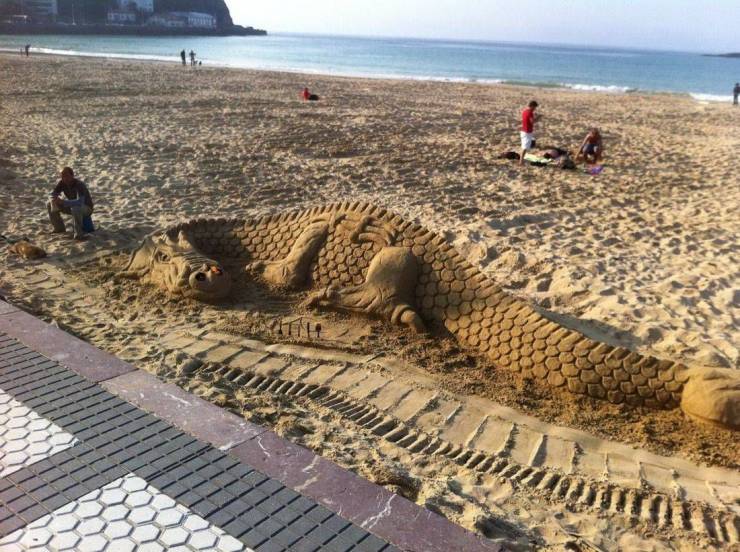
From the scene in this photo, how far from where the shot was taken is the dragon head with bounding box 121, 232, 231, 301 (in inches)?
234

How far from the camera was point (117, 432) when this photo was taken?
144 inches

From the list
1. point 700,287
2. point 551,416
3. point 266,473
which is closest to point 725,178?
point 700,287

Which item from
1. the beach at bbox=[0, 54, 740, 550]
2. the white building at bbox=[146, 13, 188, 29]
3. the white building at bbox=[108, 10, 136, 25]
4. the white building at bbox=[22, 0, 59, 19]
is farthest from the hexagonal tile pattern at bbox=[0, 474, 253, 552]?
the white building at bbox=[146, 13, 188, 29]

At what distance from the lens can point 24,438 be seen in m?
3.56

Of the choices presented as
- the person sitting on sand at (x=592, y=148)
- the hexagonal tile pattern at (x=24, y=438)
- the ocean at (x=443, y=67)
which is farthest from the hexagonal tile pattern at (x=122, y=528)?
the ocean at (x=443, y=67)

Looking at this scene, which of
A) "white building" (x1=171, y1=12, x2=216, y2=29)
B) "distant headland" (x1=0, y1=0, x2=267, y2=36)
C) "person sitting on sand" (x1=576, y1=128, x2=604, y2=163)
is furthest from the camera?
"white building" (x1=171, y1=12, x2=216, y2=29)

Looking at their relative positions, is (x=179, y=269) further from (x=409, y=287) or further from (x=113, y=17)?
(x=113, y=17)

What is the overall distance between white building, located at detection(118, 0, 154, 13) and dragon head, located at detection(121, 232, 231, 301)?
375ft

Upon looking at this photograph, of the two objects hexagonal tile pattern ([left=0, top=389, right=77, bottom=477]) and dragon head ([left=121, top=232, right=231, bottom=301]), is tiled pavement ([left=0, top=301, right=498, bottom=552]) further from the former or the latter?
dragon head ([left=121, top=232, right=231, bottom=301])

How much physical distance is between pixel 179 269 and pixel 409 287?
2.36 meters

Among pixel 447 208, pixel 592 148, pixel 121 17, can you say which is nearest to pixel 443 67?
pixel 592 148

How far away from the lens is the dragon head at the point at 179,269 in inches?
234

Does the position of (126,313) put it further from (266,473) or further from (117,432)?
(266,473)

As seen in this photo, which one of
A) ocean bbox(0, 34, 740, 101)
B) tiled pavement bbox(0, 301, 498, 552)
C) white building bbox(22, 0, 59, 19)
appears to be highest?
white building bbox(22, 0, 59, 19)
